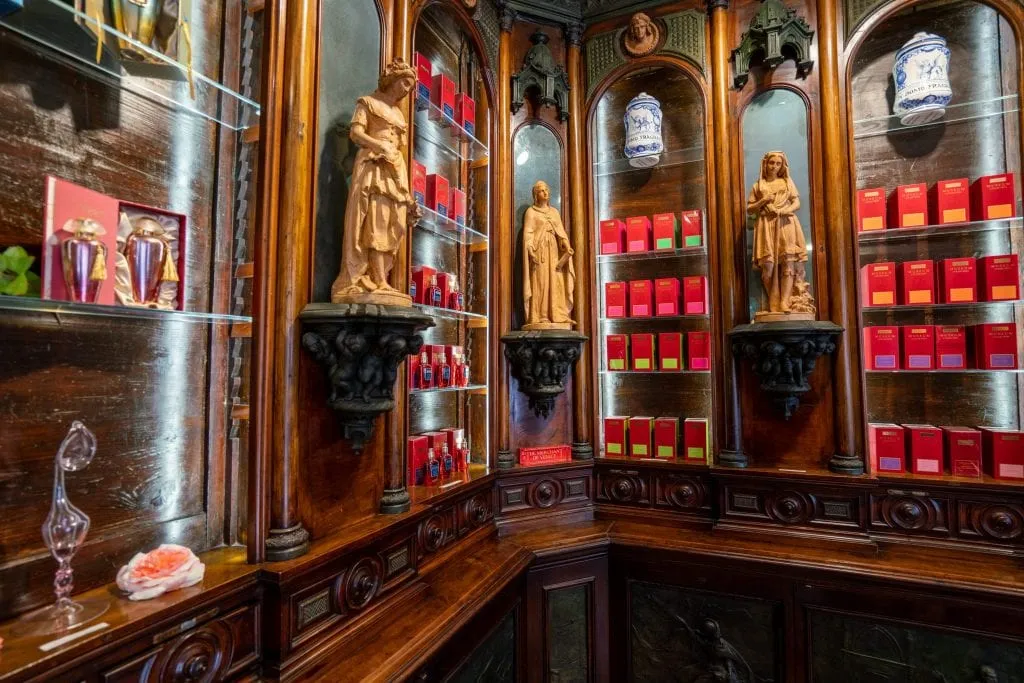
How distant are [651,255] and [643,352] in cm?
68

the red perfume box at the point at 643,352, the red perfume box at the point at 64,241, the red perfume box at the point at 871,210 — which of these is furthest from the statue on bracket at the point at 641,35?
the red perfume box at the point at 64,241

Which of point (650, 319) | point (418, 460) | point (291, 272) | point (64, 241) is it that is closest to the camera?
point (64, 241)

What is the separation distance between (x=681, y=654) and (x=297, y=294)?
2.77 m

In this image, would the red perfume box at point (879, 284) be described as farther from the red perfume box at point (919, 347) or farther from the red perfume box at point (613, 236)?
the red perfume box at point (613, 236)

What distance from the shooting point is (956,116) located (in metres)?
3.06

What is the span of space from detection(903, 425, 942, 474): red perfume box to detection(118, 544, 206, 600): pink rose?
11.3 ft

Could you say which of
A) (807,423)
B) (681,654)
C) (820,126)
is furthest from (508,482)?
(820,126)

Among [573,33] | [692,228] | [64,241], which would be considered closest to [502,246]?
[692,228]

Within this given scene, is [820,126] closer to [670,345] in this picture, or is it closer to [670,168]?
[670,168]

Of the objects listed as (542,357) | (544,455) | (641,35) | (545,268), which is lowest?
(544,455)

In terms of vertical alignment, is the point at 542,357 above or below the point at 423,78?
below

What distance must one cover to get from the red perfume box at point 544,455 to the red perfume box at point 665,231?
1487 millimetres

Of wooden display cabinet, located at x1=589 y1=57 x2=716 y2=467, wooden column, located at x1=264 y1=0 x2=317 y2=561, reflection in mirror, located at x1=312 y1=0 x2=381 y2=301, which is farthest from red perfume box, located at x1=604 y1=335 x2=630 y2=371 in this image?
wooden column, located at x1=264 y1=0 x2=317 y2=561

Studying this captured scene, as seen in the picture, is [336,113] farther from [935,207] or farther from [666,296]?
[935,207]
